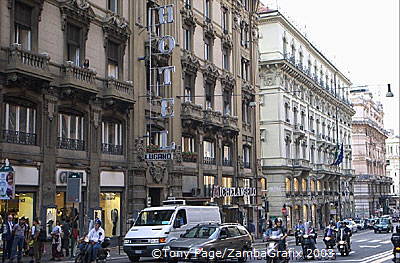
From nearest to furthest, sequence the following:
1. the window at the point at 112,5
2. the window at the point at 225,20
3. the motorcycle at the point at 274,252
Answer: the motorcycle at the point at 274,252 → the window at the point at 112,5 → the window at the point at 225,20

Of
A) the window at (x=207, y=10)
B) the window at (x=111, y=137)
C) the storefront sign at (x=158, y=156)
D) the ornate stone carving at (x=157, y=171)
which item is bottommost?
the ornate stone carving at (x=157, y=171)

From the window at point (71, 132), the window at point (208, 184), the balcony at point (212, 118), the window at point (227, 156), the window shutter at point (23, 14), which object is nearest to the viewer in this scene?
the window shutter at point (23, 14)

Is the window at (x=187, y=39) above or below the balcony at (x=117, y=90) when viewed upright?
above

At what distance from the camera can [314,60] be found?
258 feet

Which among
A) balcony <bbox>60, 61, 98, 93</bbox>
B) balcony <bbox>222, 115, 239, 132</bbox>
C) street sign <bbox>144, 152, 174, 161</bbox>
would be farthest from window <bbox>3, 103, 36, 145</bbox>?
balcony <bbox>222, 115, 239, 132</bbox>

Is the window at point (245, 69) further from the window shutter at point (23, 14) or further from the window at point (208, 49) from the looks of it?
the window shutter at point (23, 14)

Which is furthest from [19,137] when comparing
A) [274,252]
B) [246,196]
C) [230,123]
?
[246,196]

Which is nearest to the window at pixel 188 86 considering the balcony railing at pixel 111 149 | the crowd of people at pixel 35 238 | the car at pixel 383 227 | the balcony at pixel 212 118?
the balcony at pixel 212 118

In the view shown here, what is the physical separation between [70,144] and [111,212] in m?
5.22

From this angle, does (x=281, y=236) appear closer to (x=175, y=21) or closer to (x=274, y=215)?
(x=175, y=21)

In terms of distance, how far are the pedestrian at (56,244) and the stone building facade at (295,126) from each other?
30.0 metres

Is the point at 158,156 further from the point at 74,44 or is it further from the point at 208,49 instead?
the point at 208,49

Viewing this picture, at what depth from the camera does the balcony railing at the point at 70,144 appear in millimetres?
27384

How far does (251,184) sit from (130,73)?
69.8ft
